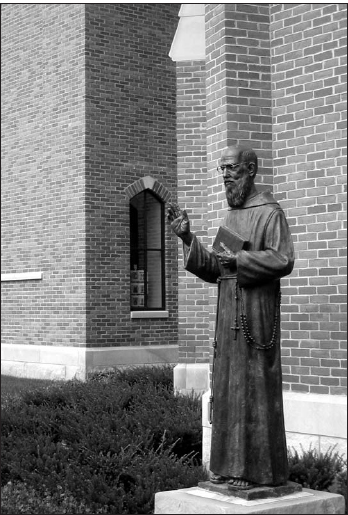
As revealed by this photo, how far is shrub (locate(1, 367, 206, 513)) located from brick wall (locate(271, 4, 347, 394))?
1501mm

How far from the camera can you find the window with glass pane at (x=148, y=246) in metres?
15.9

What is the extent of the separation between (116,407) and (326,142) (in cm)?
424

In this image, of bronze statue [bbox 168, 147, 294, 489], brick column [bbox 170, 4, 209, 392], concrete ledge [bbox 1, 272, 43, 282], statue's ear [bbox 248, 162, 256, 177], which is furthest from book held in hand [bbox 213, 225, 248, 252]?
concrete ledge [bbox 1, 272, 43, 282]

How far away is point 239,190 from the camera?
5.23 metres

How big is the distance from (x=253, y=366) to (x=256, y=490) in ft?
2.55

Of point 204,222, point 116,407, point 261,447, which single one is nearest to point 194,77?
point 204,222

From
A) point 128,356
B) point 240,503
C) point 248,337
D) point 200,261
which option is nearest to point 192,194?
point 128,356

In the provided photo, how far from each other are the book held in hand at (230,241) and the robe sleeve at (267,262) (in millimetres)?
132

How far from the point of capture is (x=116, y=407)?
9.52m

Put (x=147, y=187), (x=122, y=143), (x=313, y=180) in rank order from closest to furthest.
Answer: (x=313, y=180), (x=122, y=143), (x=147, y=187)

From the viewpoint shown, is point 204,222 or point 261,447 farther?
point 204,222

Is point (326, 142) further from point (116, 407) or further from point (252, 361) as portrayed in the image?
point (116, 407)

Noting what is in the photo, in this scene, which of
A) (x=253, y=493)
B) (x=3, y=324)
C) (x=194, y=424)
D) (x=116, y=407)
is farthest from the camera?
(x=3, y=324)

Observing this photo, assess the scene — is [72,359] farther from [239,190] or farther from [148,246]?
[239,190]
